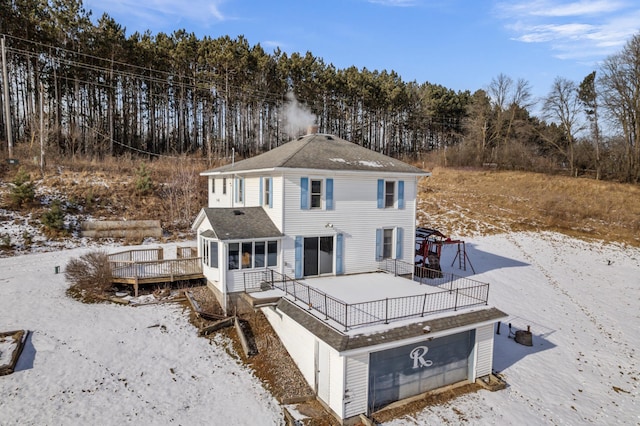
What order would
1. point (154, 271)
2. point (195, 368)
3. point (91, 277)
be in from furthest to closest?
point (154, 271), point (91, 277), point (195, 368)

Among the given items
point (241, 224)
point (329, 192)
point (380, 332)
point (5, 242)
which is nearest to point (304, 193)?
point (329, 192)

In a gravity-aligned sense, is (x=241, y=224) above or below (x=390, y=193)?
below

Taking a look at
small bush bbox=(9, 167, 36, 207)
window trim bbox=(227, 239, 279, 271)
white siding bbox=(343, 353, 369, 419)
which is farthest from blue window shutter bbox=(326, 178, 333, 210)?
small bush bbox=(9, 167, 36, 207)

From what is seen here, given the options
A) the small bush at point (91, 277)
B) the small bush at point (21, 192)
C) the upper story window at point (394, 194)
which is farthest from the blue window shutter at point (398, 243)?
the small bush at point (21, 192)

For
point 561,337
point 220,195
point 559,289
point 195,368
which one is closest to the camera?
point 195,368

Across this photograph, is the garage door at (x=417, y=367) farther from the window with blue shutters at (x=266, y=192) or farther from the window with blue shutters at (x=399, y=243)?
the window with blue shutters at (x=266, y=192)

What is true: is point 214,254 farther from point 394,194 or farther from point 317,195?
point 394,194
